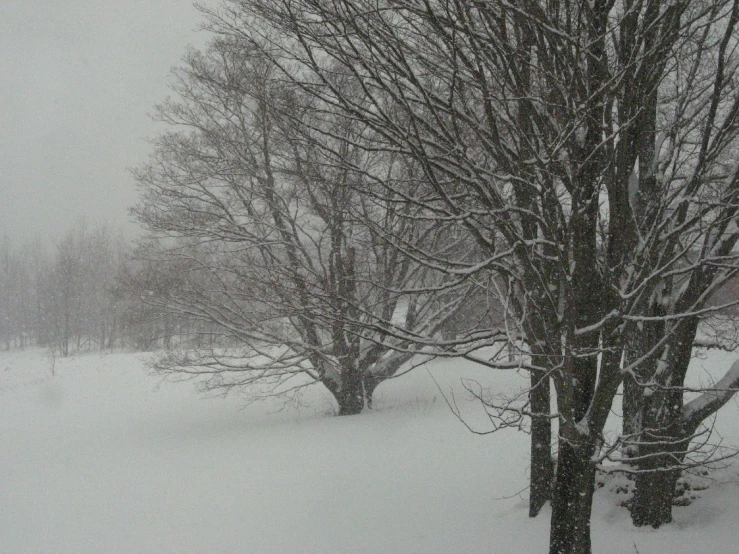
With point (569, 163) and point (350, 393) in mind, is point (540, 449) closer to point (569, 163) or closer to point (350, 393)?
point (569, 163)

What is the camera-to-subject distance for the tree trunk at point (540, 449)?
17.3 feet

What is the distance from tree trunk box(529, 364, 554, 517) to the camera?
17.3 ft

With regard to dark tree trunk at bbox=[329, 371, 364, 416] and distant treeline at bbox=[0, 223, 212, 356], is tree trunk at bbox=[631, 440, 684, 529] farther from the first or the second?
distant treeline at bbox=[0, 223, 212, 356]

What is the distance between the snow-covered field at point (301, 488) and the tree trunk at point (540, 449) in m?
0.23

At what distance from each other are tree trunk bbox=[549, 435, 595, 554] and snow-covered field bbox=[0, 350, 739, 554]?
1263 mm

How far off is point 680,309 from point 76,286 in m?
54.4

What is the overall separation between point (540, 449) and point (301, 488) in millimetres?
3575

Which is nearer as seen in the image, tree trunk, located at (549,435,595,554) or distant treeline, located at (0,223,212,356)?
tree trunk, located at (549,435,595,554)

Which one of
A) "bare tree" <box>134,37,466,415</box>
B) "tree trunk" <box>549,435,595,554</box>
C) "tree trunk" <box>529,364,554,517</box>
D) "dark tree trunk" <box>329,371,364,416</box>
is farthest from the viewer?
"dark tree trunk" <box>329,371,364,416</box>

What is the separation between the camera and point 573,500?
378cm

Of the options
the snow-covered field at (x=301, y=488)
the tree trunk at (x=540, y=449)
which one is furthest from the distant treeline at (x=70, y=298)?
the tree trunk at (x=540, y=449)

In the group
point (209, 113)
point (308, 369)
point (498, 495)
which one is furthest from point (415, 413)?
point (209, 113)

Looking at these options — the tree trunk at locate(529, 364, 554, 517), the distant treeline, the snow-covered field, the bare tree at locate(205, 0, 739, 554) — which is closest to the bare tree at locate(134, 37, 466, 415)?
the snow-covered field

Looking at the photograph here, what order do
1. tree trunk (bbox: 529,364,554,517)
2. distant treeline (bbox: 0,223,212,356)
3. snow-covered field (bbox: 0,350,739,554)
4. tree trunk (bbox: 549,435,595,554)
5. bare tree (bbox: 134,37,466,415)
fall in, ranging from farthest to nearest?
distant treeline (bbox: 0,223,212,356), bare tree (bbox: 134,37,466,415), snow-covered field (bbox: 0,350,739,554), tree trunk (bbox: 529,364,554,517), tree trunk (bbox: 549,435,595,554)
